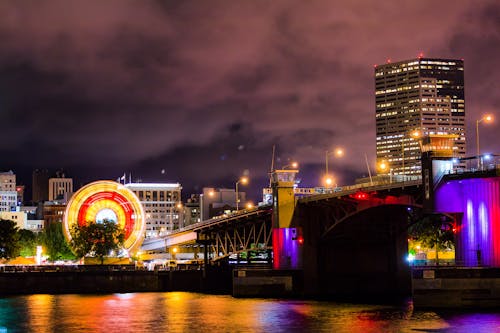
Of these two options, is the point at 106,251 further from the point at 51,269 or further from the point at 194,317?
the point at 194,317

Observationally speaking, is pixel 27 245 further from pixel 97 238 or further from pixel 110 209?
Answer: pixel 97 238

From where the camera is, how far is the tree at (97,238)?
137500 mm

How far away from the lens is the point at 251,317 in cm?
7162

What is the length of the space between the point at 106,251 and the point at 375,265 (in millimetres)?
52687

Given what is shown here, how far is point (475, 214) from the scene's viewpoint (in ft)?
233

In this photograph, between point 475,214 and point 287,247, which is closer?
point 475,214

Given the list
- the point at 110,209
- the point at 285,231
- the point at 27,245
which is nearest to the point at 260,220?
the point at 285,231

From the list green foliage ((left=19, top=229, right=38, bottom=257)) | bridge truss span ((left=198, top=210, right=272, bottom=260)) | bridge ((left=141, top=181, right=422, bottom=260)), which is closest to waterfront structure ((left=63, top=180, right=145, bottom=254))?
bridge ((left=141, top=181, right=422, bottom=260))

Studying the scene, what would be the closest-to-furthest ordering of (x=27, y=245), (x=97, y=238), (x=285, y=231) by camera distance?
(x=285, y=231), (x=97, y=238), (x=27, y=245)

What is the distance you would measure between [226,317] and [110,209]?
252 ft

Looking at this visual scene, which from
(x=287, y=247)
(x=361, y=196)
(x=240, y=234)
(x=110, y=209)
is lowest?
(x=287, y=247)

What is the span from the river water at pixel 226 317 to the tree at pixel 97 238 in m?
42.6

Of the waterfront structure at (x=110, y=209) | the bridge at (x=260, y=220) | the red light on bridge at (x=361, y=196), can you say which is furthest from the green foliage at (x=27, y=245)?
the red light on bridge at (x=361, y=196)

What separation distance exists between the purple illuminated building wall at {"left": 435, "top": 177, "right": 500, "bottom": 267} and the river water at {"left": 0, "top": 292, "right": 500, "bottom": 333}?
→ 5.74 m
